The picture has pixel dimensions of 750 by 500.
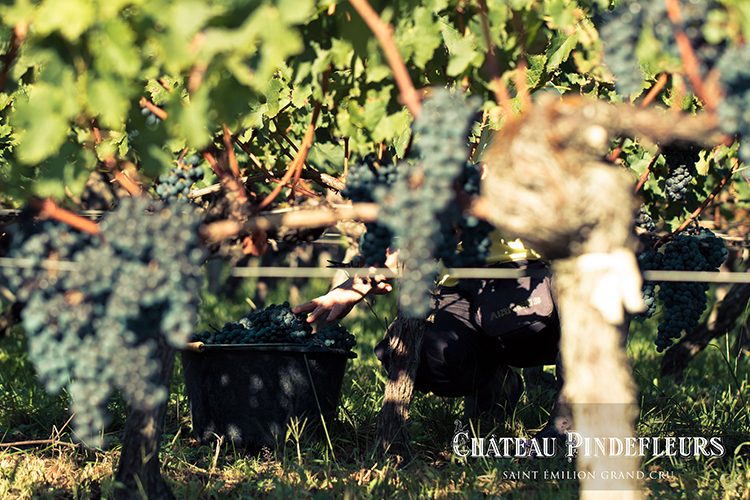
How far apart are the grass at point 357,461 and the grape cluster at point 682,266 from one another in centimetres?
45

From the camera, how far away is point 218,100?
1.49m

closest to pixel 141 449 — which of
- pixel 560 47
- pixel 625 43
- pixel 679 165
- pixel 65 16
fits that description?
pixel 65 16

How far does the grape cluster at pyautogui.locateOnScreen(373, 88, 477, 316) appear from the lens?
136 cm

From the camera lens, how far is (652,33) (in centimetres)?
148

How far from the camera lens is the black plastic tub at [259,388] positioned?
268 cm

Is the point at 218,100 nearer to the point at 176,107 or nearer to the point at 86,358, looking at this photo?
the point at 176,107

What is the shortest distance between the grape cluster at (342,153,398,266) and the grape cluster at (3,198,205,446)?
0.43m

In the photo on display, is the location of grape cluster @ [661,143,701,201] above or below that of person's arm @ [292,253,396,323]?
above

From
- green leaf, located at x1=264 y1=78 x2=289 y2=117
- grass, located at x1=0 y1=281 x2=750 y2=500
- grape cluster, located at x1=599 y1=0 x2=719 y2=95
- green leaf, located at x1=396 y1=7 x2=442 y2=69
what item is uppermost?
green leaf, located at x1=264 y1=78 x2=289 y2=117

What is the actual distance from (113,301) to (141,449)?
63 cm

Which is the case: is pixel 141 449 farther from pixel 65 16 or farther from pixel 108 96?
pixel 65 16

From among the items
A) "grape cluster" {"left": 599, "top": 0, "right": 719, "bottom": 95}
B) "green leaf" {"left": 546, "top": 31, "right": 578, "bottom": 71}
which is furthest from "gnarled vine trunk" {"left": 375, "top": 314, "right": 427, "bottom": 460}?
"grape cluster" {"left": 599, "top": 0, "right": 719, "bottom": 95}

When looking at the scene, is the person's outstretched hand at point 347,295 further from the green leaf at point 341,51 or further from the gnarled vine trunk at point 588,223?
the gnarled vine trunk at point 588,223

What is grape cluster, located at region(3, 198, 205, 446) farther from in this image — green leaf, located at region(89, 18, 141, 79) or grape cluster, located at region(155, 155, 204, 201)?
grape cluster, located at region(155, 155, 204, 201)
